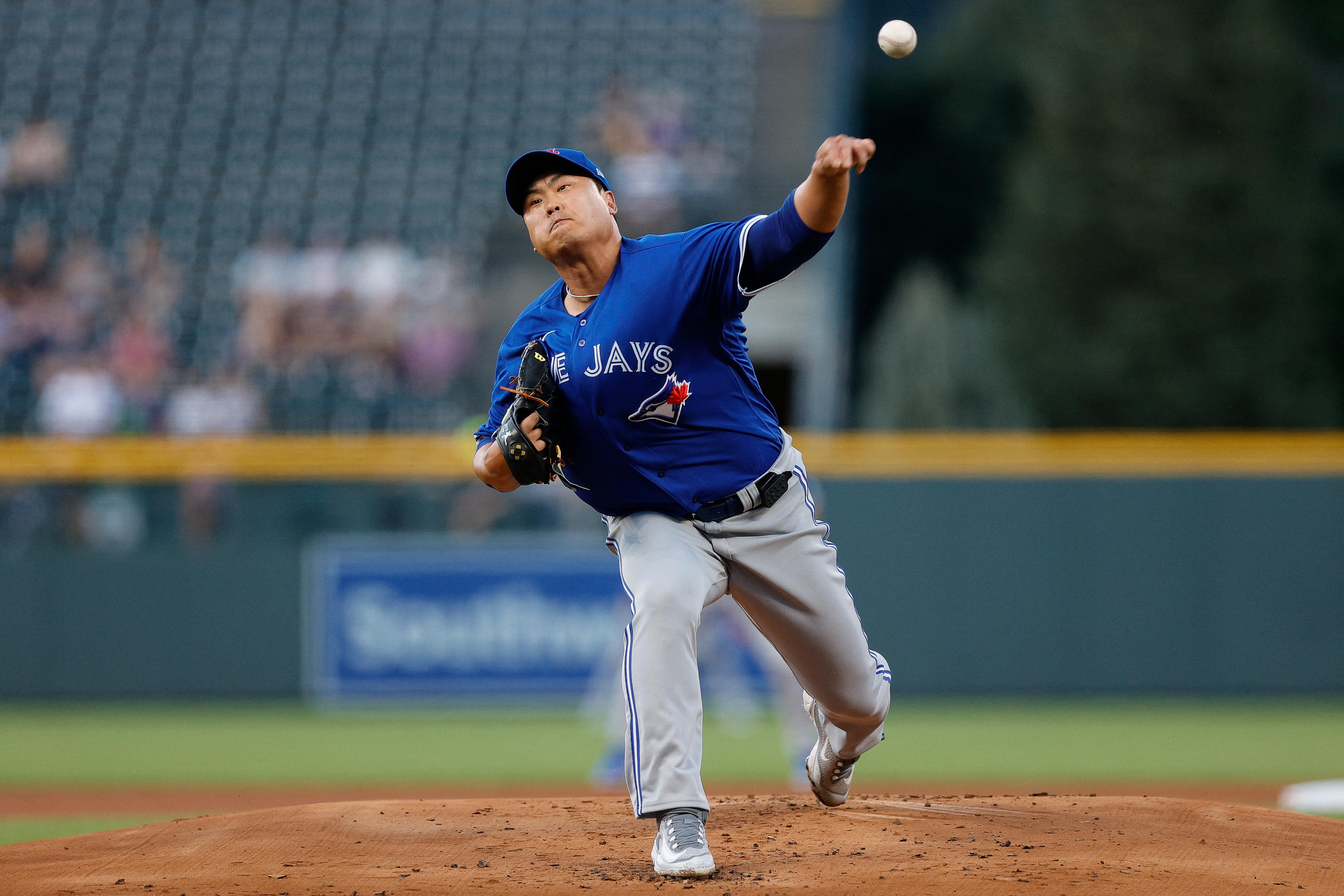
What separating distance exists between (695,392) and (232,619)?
653cm

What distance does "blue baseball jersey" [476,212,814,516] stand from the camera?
358cm

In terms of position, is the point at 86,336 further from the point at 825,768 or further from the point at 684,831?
the point at 684,831

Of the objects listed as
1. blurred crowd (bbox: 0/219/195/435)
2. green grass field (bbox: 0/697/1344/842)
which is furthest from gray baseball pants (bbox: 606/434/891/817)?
blurred crowd (bbox: 0/219/195/435)

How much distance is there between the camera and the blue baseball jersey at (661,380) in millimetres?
3582

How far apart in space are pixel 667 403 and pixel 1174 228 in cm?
1735

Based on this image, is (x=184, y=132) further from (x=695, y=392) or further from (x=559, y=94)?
(x=695, y=392)

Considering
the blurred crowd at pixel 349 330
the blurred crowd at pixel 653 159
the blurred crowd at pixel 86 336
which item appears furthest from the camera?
the blurred crowd at pixel 653 159

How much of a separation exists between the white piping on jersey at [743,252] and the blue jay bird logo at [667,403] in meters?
0.27

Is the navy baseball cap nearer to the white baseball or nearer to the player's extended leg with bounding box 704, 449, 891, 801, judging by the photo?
the white baseball

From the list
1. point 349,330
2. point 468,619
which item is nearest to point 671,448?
point 468,619

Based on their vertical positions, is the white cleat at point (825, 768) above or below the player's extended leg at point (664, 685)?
below

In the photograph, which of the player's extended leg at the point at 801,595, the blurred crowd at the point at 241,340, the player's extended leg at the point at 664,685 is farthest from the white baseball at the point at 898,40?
the blurred crowd at the point at 241,340

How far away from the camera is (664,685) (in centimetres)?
350

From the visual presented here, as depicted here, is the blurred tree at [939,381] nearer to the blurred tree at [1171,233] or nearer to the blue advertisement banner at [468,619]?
the blurred tree at [1171,233]
